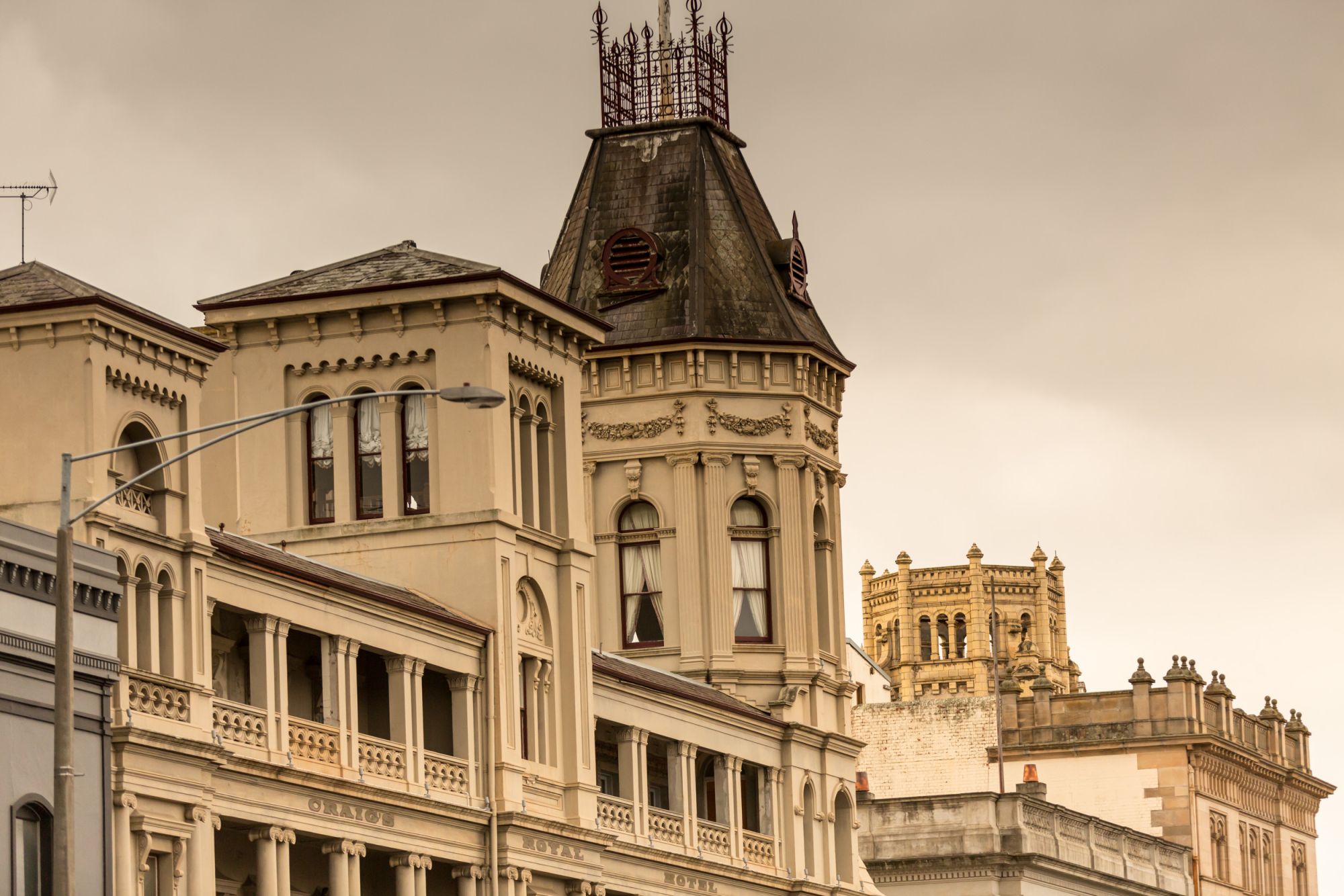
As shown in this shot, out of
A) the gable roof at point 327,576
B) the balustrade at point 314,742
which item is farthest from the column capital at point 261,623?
the balustrade at point 314,742

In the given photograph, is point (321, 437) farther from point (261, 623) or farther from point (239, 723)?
point (239, 723)

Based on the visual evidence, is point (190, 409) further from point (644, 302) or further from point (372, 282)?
point (644, 302)

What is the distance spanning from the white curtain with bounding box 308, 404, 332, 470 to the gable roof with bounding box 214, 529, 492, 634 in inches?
77.9

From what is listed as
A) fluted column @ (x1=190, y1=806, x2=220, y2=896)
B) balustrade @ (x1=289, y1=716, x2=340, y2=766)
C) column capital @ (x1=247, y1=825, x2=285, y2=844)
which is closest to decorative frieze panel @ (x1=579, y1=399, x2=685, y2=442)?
balustrade @ (x1=289, y1=716, x2=340, y2=766)

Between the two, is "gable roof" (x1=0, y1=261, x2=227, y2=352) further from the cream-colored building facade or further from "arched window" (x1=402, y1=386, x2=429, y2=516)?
Answer: the cream-colored building facade

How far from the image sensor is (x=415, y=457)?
51188mm

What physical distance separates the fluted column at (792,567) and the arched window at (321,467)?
12432 millimetres

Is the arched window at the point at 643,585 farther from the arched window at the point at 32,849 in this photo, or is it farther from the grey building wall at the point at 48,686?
the arched window at the point at 32,849

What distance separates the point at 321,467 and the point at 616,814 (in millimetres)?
7609

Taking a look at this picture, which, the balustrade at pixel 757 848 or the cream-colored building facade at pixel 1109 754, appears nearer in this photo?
the balustrade at pixel 757 848

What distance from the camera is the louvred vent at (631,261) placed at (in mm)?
64125

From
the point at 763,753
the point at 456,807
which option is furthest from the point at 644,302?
the point at 456,807

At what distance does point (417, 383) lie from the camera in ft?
167

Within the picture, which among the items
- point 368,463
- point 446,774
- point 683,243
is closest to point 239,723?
point 446,774
